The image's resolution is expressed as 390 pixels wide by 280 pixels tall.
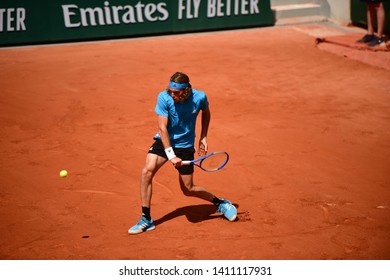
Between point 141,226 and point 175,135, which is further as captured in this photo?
point 141,226

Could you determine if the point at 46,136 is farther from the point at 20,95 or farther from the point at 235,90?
the point at 235,90

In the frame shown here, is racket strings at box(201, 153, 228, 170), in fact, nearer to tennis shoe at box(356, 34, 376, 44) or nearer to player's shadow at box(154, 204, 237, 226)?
player's shadow at box(154, 204, 237, 226)

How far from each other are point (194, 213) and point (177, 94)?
1.83m

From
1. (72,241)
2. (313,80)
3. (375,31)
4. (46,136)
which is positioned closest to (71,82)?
(46,136)

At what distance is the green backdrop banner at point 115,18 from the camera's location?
15.9 meters

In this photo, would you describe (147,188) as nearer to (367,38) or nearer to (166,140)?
(166,140)

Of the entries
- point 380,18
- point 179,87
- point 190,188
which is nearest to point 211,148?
point 190,188

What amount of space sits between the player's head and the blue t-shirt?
0.30 ft

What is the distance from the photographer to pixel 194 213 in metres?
7.43

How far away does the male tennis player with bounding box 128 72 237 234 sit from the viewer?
6.44 meters

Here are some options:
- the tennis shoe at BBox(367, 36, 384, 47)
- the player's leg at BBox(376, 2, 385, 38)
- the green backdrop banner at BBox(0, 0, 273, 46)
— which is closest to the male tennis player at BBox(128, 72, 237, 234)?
the tennis shoe at BBox(367, 36, 384, 47)

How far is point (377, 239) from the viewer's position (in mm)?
6633

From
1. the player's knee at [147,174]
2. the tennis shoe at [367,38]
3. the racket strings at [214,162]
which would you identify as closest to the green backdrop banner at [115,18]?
the tennis shoe at [367,38]

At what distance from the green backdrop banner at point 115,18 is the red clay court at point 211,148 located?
Answer: 0.65m
